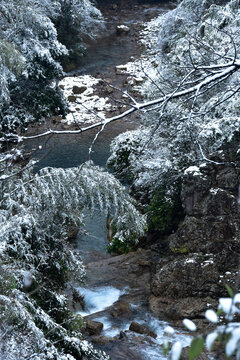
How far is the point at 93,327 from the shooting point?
6047 mm

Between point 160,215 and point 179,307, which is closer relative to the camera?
point 179,307

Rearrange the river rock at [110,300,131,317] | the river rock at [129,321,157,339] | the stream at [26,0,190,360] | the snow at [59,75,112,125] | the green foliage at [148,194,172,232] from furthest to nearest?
1. the snow at [59,75,112,125]
2. the green foliage at [148,194,172,232]
3. the river rock at [110,300,131,317]
4. the river rock at [129,321,157,339]
5. the stream at [26,0,190,360]

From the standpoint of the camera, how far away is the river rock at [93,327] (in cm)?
601

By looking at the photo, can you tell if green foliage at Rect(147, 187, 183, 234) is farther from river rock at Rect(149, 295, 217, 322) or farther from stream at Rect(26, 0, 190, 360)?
river rock at Rect(149, 295, 217, 322)

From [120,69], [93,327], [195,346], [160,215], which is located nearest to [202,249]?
[160,215]

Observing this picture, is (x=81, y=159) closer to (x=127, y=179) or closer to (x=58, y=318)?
(x=127, y=179)

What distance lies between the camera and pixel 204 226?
289 inches

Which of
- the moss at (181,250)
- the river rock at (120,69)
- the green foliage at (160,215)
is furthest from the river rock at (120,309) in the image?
the river rock at (120,69)

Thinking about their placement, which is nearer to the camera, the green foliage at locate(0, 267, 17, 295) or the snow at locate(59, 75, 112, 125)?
the green foliage at locate(0, 267, 17, 295)

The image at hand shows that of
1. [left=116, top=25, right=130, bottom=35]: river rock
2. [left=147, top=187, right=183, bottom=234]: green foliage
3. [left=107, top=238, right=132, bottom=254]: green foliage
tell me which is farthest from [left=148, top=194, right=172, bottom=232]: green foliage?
[left=116, top=25, right=130, bottom=35]: river rock

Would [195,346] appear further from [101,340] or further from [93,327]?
[93,327]

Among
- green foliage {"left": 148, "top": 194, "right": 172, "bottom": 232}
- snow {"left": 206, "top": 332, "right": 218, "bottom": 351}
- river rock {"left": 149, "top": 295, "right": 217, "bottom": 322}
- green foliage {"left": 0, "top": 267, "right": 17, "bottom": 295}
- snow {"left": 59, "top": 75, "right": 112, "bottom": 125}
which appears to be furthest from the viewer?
snow {"left": 59, "top": 75, "right": 112, "bottom": 125}

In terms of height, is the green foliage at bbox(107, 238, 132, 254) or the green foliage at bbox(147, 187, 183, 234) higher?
the green foliage at bbox(147, 187, 183, 234)

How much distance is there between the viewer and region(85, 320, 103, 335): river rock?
19.7 ft
